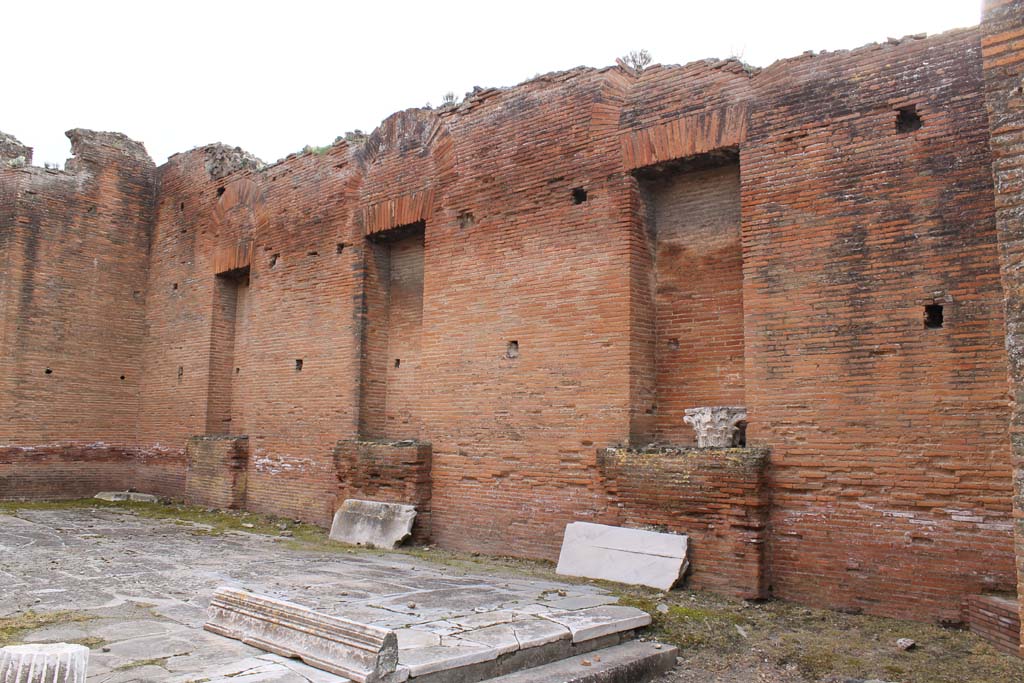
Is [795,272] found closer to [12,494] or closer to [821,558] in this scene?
[821,558]

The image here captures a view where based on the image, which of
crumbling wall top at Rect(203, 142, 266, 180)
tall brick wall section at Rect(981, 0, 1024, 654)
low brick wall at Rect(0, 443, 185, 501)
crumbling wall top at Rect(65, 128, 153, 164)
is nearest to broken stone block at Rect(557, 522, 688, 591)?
tall brick wall section at Rect(981, 0, 1024, 654)

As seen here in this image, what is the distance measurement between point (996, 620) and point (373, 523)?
239 inches

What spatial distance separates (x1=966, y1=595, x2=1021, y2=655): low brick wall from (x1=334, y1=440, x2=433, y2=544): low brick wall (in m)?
5.31

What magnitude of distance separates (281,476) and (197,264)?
4.38 m

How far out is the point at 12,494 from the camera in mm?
12219

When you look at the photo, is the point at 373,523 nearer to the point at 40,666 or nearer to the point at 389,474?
the point at 389,474

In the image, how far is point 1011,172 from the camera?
414 centimetres

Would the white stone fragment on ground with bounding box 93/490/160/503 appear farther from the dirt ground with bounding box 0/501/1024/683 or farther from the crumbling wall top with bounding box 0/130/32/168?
the dirt ground with bounding box 0/501/1024/683

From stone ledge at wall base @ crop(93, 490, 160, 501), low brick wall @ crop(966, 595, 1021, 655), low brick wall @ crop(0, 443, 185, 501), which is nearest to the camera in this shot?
low brick wall @ crop(966, 595, 1021, 655)

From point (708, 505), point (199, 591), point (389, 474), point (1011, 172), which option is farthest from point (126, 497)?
point (1011, 172)

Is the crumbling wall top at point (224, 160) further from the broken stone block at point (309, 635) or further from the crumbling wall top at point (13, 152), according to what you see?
the broken stone block at point (309, 635)

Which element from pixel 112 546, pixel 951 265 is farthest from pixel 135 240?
pixel 951 265

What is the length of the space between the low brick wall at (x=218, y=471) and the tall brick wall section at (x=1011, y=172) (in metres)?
9.86

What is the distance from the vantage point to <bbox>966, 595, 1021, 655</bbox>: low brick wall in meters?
4.73
